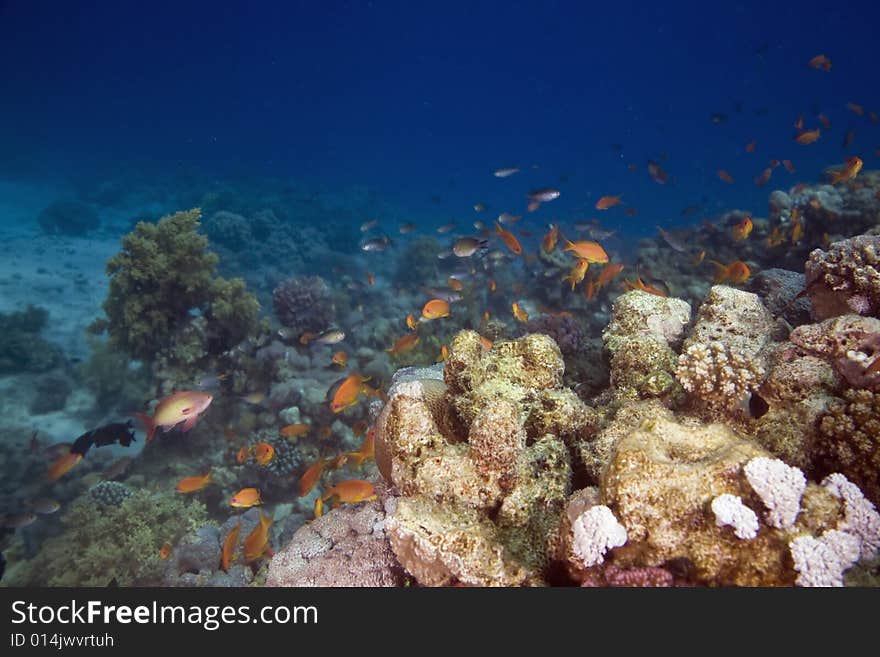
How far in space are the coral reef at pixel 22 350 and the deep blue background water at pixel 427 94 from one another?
35113 mm

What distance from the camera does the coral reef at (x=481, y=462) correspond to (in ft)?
7.48

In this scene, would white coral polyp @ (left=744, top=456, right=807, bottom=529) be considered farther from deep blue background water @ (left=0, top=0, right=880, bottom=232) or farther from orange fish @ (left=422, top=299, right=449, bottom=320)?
deep blue background water @ (left=0, top=0, right=880, bottom=232)

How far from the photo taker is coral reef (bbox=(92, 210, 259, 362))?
28.8 ft

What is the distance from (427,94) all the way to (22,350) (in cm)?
12316

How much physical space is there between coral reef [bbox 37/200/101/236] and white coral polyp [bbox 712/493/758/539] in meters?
31.9

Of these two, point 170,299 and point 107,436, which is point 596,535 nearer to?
point 107,436

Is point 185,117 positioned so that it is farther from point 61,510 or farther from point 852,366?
point 852,366

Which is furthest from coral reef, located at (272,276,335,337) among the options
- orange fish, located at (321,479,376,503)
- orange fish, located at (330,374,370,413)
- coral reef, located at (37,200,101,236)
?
coral reef, located at (37,200,101,236)

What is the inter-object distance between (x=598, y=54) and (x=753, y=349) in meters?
132

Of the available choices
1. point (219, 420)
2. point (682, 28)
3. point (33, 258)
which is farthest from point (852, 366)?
point (682, 28)

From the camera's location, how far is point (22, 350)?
37.9 ft

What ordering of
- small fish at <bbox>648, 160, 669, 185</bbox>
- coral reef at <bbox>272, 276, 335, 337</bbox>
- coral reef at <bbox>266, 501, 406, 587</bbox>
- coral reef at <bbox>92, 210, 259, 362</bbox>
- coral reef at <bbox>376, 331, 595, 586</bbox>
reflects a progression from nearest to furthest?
coral reef at <bbox>376, 331, 595, 586</bbox>
coral reef at <bbox>266, 501, 406, 587</bbox>
coral reef at <bbox>92, 210, 259, 362</bbox>
coral reef at <bbox>272, 276, 335, 337</bbox>
small fish at <bbox>648, 160, 669, 185</bbox>

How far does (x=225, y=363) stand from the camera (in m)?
9.34

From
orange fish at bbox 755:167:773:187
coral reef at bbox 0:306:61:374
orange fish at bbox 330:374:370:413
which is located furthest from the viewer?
orange fish at bbox 755:167:773:187
